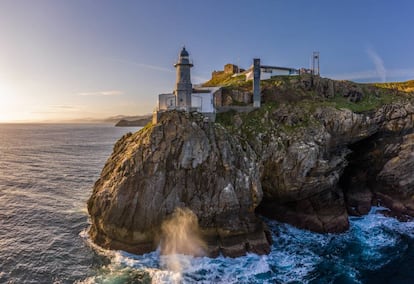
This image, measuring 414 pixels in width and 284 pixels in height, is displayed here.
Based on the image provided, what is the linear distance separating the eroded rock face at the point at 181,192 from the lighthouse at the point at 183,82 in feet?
15.6

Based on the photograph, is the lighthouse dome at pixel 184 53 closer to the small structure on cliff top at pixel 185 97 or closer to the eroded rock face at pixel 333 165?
the small structure on cliff top at pixel 185 97

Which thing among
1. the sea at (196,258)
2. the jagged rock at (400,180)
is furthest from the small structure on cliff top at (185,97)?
the jagged rock at (400,180)

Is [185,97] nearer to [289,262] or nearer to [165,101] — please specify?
[165,101]

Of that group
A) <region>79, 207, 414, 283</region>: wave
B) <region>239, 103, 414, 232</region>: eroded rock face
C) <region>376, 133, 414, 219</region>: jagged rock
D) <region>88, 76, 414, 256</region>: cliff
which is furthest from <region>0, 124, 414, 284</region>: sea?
<region>376, 133, 414, 219</region>: jagged rock

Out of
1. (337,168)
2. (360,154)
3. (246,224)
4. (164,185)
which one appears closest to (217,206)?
(246,224)

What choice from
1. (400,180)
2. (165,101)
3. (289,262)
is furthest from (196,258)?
(400,180)

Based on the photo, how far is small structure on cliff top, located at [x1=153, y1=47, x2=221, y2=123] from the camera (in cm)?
3200

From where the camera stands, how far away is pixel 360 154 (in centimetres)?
3938

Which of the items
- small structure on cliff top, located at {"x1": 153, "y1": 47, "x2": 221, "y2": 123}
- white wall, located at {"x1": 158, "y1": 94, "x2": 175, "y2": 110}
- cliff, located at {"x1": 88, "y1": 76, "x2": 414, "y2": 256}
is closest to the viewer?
cliff, located at {"x1": 88, "y1": 76, "x2": 414, "y2": 256}

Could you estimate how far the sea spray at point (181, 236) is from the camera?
82.9 ft

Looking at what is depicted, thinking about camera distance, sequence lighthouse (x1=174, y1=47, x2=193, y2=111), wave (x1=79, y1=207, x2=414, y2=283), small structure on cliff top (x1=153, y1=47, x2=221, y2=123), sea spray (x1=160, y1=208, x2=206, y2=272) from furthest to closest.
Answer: lighthouse (x1=174, y1=47, x2=193, y2=111), small structure on cliff top (x1=153, y1=47, x2=221, y2=123), sea spray (x1=160, y1=208, x2=206, y2=272), wave (x1=79, y1=207, x2=414, y2=283)

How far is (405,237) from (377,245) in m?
4.07

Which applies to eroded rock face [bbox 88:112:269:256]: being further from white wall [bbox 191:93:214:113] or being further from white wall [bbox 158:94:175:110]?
white wall [bbox 158:94:175:110]

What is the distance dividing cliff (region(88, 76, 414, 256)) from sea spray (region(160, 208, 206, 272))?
426 millimetres
